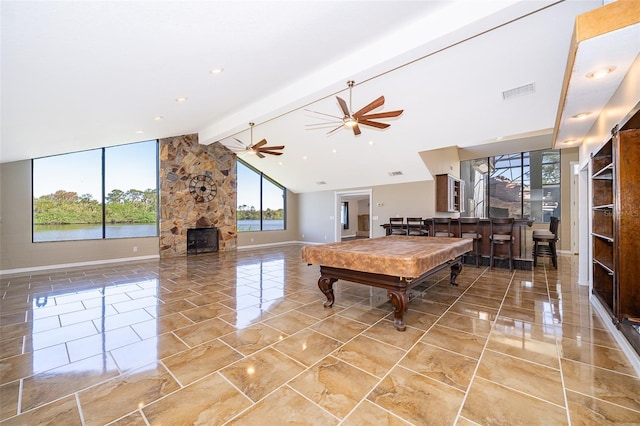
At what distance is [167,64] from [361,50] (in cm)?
235

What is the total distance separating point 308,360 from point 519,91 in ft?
16.7

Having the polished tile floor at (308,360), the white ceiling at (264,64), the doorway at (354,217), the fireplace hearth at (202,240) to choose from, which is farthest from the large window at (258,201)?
the polished tile floor at (308,360)

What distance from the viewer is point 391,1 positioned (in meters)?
2.57

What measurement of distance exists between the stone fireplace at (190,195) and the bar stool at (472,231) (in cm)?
699

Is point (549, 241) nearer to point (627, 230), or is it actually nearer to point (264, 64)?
point (627, 230)

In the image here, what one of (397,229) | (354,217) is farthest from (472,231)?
(354,217)

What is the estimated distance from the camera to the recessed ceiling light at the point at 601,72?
2287 mm

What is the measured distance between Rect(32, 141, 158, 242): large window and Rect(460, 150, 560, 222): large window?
10.7 metres

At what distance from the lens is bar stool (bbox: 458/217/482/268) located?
624 centimetres

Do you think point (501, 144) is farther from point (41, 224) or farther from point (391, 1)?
point (41, 224)

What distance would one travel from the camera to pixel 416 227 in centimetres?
751

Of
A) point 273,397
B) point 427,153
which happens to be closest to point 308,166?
point 427,153

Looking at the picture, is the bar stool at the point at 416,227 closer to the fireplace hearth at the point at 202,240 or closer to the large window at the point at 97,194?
the fireplace hearth at the point at 202,240

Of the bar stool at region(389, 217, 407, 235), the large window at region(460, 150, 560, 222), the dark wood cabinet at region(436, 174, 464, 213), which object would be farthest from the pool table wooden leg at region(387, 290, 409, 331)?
the large window at region(460, 150, 560, 222)
